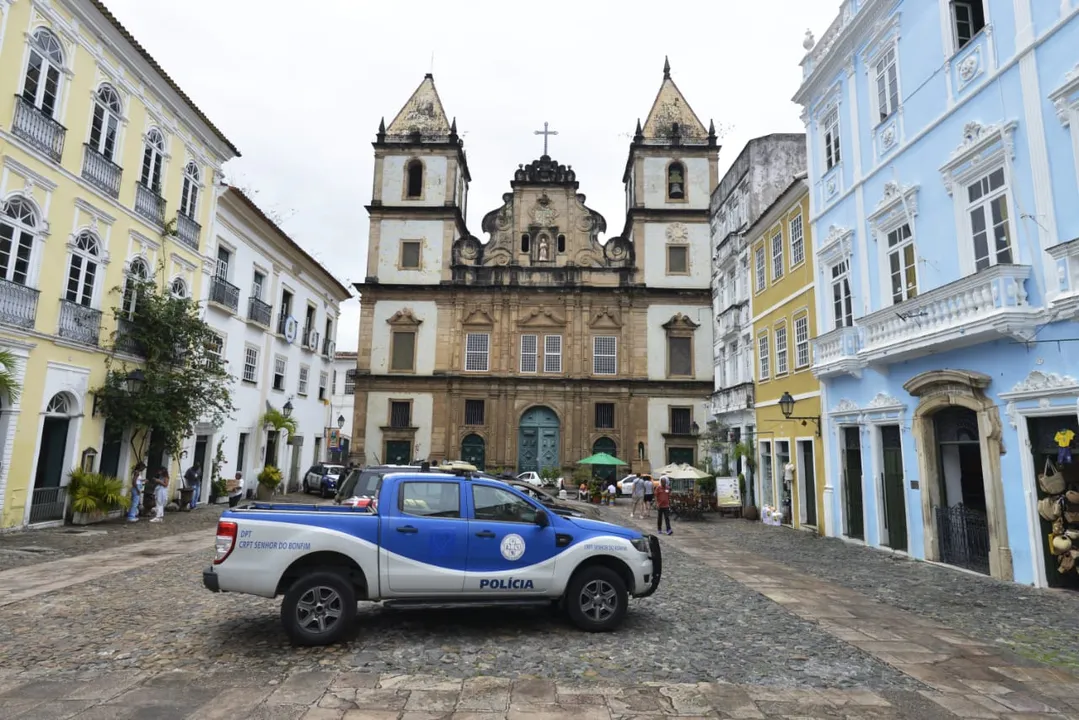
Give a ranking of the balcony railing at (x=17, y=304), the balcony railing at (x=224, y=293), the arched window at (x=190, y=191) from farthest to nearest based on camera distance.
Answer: the balcony railing at (x=224, y=293), the arched window at (x=190, y=191), the balcony railing at (x=17, y=304)

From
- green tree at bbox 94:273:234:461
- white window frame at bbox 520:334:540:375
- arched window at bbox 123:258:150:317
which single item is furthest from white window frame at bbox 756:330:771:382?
arched window at bbox 123:258:150:317

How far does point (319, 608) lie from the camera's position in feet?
20.1

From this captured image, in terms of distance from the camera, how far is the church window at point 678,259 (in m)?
34.0

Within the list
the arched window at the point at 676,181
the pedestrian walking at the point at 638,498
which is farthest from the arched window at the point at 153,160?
the arched window at the point at 676,181

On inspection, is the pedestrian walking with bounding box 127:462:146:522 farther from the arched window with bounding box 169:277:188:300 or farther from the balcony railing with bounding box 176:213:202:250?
the balcony railing with bounding box 176:213:202:250

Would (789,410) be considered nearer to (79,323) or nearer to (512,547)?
(512,547)

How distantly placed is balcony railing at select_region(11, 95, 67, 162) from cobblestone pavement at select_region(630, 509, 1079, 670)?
1797 centimetres

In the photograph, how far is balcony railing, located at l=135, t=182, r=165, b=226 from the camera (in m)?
16.9

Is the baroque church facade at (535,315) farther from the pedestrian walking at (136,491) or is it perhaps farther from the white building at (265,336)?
the pedestrian walking at (136,491)

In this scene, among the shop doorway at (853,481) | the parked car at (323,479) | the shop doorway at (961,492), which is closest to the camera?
the shop doorway at (961,492)

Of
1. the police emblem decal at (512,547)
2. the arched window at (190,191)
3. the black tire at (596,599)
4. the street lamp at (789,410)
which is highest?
the arched window at (190,191)

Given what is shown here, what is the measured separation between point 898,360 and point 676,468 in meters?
10.9

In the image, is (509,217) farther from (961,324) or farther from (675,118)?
(961,324)

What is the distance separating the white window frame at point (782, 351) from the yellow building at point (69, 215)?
1833cm
